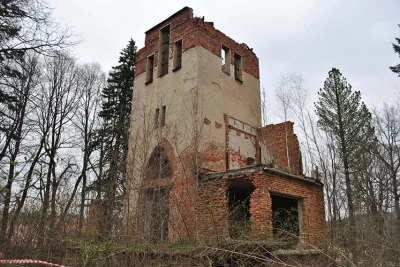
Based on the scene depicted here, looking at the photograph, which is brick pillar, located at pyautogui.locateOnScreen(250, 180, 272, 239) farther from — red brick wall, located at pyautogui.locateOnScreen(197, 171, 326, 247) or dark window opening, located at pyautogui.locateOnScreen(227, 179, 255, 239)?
dark window opening, located at pyautogui.locateOnScreen(227, 179, 255, 239)

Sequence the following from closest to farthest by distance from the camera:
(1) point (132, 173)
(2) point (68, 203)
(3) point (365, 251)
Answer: (3) point (365, 251) < (2) point (68, 203) < (1) point (132, 173)

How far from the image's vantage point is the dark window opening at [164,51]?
18625mm

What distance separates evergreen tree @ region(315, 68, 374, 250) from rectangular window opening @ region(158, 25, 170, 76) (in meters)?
12.2

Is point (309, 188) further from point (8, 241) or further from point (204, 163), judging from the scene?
point (8, 241)

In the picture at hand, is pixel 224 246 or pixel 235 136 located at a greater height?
pixel 235 136

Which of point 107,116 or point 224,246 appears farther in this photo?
point 107,116

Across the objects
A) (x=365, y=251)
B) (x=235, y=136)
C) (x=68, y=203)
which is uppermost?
(x=235, y=136)

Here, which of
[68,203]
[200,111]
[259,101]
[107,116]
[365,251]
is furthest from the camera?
[107,116]

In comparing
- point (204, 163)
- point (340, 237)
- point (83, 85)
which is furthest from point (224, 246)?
point (83, 85)

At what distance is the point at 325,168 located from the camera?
1450 centimetres

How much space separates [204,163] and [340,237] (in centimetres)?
743

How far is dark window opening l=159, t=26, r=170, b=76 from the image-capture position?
18625 millimetres

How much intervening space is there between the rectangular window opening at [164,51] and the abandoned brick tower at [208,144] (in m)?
0.06

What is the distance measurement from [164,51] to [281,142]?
8231 mm
